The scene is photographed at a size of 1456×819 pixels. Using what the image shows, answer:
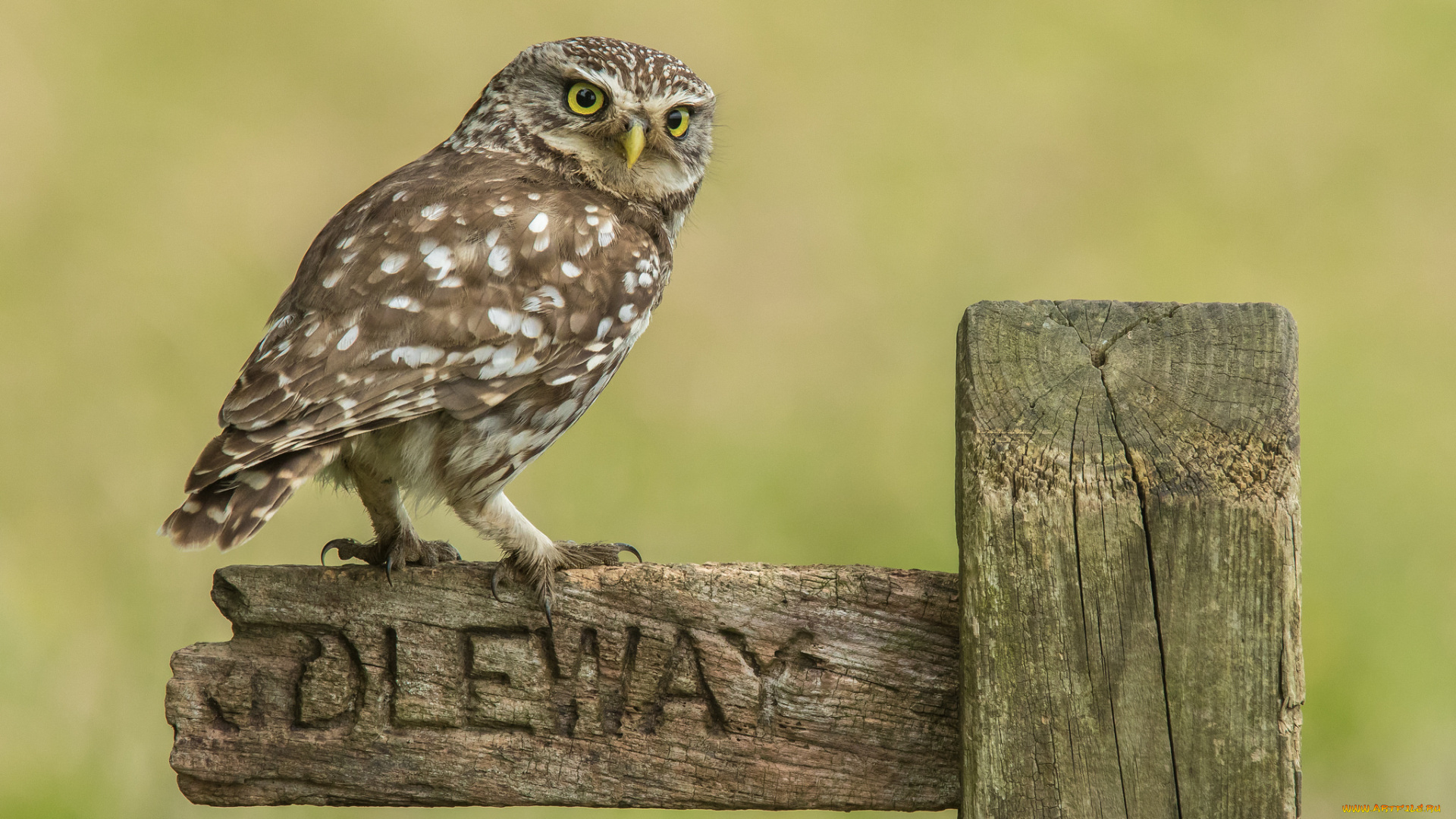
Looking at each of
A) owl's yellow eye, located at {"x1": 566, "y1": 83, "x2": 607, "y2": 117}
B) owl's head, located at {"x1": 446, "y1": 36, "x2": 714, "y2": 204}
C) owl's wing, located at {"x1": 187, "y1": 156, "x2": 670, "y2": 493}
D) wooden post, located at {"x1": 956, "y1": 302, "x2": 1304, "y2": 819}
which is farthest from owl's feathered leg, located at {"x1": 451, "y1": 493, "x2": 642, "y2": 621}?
owl's yellow eye, located at {"x1": 566, "y1": 83, "x2": 607, "y2": 117}

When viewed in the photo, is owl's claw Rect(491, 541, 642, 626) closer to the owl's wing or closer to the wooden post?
the owl's wing

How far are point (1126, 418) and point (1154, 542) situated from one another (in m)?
0.17

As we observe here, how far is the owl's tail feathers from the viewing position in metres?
1.82

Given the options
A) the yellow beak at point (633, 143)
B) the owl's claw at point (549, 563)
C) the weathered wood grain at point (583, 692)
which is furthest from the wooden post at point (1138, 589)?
the yellow beak at point (633, 143)

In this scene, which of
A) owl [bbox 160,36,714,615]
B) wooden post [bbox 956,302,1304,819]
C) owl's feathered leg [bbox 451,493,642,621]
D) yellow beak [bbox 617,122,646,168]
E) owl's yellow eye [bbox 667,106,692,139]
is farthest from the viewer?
owl's yellow eye [bbox 667,106,692,139]

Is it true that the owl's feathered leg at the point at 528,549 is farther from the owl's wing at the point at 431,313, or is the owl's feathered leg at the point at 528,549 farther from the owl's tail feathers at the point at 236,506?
the owl's tail feathers at the point at 236,506

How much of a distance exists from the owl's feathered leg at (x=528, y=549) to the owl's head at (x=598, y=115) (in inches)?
32.0

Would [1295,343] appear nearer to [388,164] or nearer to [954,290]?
[954,290]

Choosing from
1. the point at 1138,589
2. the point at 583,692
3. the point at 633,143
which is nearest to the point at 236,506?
the point at 583,692

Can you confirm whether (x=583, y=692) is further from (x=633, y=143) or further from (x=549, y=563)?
(x=633, y=143)

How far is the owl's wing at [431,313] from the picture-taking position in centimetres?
196

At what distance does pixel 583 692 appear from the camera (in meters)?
1.76

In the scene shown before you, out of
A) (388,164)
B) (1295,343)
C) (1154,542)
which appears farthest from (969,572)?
(388,164)

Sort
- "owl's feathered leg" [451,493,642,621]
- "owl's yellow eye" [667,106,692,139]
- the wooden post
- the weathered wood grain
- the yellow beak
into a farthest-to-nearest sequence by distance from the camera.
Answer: "owl's yellow eye" [667,106,692,139], the yellow beak, "owl's feathered leg" [451,493,642,621], the weathered wood grain, the wooden post
